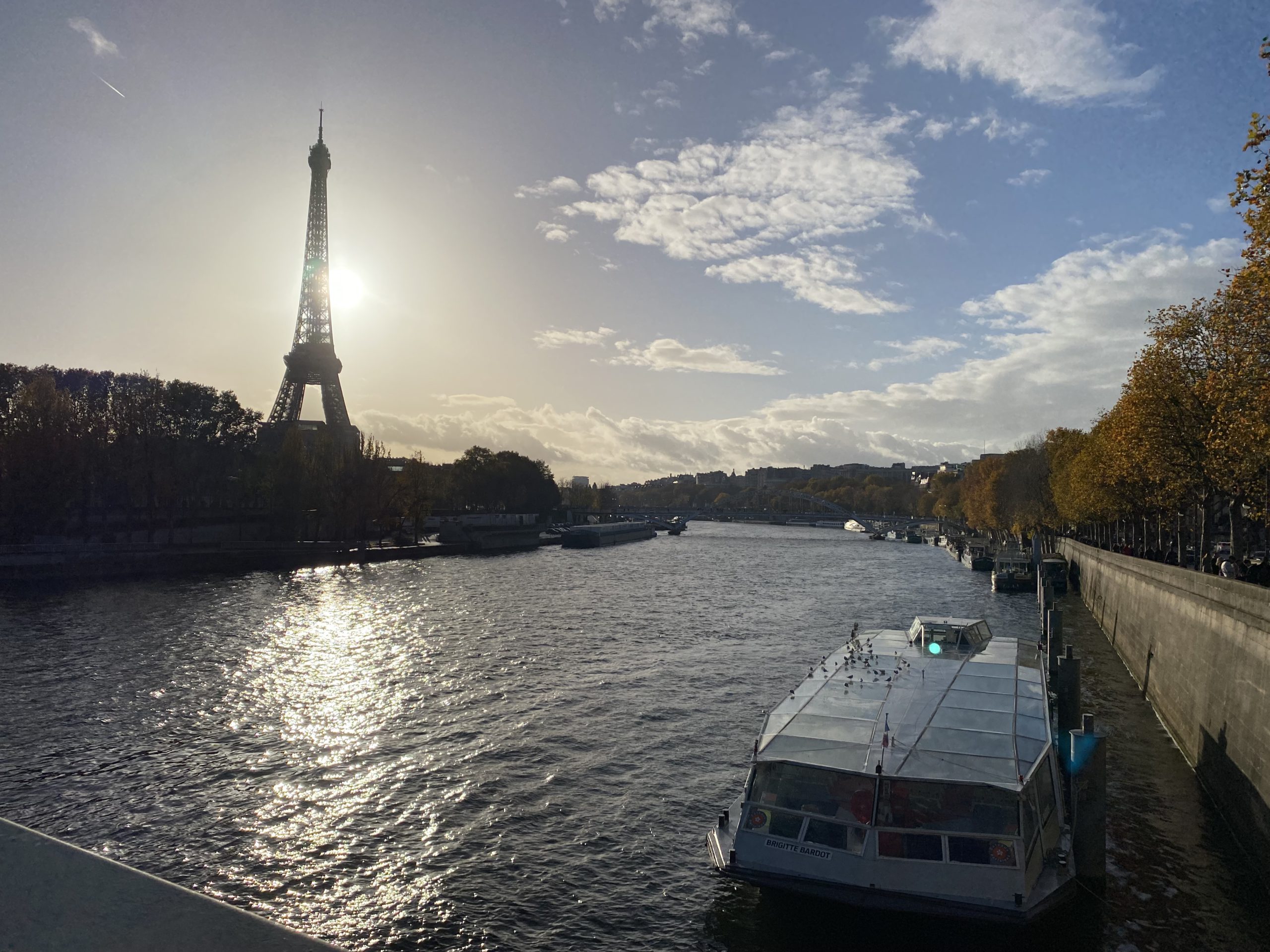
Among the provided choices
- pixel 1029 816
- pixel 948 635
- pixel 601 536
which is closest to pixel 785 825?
pixel 1029 816

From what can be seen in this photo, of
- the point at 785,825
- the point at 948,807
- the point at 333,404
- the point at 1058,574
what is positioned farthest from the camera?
the point at 333,404

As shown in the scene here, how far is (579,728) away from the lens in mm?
21359

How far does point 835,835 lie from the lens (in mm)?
11359

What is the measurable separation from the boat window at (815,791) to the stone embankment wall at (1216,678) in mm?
6733

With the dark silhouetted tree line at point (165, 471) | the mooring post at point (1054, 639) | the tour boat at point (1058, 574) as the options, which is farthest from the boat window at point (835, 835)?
the dark silhouetted tree line at point (165, 471)

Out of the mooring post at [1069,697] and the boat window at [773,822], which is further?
the mooring post at [1069,697]

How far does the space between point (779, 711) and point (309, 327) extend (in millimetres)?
99829

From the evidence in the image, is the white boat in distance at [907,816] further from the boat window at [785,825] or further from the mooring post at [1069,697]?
the mooring post at [1069,697]

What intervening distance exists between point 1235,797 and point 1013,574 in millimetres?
48166

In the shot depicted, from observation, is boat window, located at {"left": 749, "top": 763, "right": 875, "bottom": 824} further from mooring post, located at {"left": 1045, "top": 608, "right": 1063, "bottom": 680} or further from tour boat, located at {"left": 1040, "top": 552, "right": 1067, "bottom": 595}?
tour boat, located at {"left": 1040, "top": 552, "right": 1067, "bottom": 595}

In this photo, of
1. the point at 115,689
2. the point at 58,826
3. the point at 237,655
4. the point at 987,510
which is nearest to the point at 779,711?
the point at 58,826

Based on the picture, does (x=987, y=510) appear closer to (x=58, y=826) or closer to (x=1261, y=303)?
(x=1261, y=303)

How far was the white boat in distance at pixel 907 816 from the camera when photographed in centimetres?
1083

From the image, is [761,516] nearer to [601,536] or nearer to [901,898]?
[601,536]
